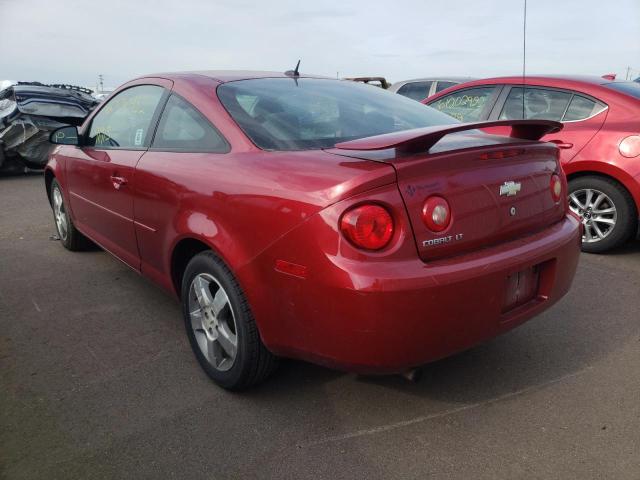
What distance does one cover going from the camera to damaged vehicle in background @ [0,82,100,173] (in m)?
8.55

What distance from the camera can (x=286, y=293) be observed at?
2031 millimetres

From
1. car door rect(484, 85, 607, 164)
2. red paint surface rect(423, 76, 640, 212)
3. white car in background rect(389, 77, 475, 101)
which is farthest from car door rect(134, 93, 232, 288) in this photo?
white car in background rect(389, 77, 475, 101)

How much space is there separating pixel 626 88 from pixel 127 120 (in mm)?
4128

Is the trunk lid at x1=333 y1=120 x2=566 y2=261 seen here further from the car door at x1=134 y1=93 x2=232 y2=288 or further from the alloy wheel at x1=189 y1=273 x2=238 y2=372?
the alloy wheel at x1=189 y1=273 x2=238 y2=372

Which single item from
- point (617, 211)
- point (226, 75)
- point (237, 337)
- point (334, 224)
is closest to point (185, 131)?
point (226, 75)

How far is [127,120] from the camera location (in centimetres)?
345

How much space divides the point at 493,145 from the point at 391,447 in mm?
1293

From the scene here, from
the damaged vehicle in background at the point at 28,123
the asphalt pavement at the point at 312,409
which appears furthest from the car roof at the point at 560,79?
the damaged vehicle in background at the point at 28,123

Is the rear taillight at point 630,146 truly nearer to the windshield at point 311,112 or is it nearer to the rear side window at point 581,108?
the rear side window at point 581,108

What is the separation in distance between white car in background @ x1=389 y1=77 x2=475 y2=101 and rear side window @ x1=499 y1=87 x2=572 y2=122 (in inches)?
169

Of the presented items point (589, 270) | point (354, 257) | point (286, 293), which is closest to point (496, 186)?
point (354, 257)

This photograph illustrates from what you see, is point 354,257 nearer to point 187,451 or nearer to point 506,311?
point 506,311

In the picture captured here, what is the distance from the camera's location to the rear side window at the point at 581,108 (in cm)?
452

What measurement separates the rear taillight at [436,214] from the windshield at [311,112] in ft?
1.93
